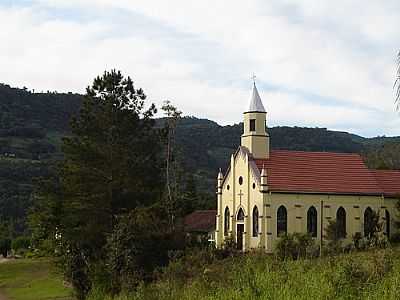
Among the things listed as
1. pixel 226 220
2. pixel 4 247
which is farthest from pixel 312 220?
pixel 4 247

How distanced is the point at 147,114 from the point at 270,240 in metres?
16.0

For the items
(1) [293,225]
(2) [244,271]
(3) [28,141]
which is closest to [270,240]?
(1) [293,225]

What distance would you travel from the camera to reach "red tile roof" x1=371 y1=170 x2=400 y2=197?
59.2 meters

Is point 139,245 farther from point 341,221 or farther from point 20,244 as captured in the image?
point 20,244

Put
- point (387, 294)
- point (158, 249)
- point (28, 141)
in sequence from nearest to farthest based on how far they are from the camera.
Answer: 1. point (387, 294)
2. point (158, 249)
3. point (28, 141)

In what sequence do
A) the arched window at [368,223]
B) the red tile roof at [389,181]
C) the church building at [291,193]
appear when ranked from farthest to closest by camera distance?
1. the red tile roof at [389,181]
2. the arched window at [368,223]
3. the church building at [291,193]

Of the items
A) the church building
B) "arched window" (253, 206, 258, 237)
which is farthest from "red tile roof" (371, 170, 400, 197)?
"arched window" (253, 206, 258, 237)

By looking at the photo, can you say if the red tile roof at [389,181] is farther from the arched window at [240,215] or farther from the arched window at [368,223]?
the arched window at [240,215]

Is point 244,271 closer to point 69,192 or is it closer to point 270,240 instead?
point 69,192

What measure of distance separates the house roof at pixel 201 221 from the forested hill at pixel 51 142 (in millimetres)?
44744

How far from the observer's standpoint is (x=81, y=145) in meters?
42.7

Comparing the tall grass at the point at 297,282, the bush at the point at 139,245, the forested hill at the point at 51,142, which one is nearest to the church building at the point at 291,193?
the bush at the point at 139,245

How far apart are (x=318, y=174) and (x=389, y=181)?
262 inches

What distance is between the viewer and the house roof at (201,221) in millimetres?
66000
